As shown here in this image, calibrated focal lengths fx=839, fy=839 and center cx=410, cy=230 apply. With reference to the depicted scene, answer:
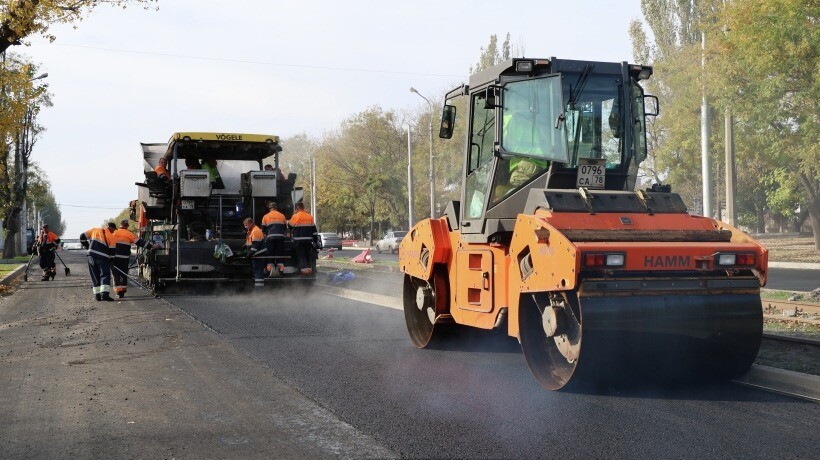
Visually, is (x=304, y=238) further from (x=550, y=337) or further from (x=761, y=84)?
(x=761, y=84)

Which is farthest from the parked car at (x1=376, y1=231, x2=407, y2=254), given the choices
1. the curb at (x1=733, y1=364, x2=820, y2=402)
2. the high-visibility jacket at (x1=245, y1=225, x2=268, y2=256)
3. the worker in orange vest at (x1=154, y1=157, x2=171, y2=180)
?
the curb at (x1=733, y1=364, x2=820, y2=402)

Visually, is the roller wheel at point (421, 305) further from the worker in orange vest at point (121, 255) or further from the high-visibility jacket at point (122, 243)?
the high-visibility jacket at point (122, 243)

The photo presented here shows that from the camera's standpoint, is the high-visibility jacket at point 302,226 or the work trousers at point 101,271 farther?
the high-visibility jacket at point 302,226

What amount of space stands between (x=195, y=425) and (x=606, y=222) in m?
3.41

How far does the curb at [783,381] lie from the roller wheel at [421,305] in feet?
9.98

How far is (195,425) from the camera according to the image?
562 cm

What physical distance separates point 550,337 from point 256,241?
9818 millimetres

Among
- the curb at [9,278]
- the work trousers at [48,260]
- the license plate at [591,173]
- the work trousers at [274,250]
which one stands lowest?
the curb at [9,278]

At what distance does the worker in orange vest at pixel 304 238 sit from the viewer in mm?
15875

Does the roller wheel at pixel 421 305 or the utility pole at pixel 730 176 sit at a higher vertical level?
the utility pole at pixel 730 176

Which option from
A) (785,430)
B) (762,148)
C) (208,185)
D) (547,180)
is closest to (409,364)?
(547,180)

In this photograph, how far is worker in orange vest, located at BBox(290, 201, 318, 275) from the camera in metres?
15.9

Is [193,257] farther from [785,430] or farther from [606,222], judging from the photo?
[785,430]

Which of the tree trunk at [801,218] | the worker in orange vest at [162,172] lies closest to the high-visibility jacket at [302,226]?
the worker in orange vest at [162,172]
